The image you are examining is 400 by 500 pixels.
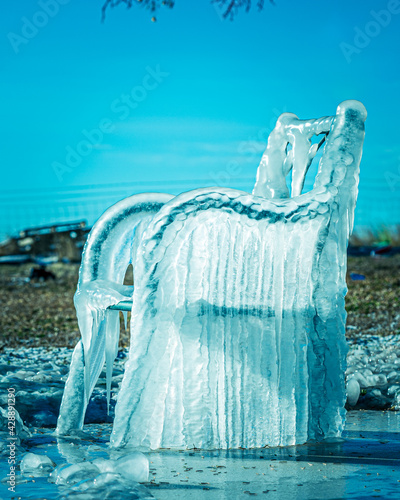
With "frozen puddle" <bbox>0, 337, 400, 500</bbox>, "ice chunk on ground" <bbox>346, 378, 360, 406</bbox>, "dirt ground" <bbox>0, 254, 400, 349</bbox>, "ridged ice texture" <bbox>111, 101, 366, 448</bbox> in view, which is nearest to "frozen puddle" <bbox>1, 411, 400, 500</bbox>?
"frozen puddle" <bbox>0, 337, 400, 500</bbox>

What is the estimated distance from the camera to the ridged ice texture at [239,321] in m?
3.11

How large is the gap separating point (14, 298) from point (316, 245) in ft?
30.2

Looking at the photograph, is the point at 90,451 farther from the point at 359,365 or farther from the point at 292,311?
the point at 359,365

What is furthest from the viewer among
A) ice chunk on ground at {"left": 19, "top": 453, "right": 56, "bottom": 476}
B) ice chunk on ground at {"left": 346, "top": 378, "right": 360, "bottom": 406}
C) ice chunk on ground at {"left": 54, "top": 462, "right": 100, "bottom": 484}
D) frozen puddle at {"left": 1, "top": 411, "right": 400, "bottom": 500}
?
ice chunk on ground at {"left": 346, "top": 378, "right": 360, "bottom": 406}

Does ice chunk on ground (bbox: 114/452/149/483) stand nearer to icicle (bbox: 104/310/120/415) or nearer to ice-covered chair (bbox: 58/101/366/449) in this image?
ice-covered chair (bbox: 58/101/366/449)

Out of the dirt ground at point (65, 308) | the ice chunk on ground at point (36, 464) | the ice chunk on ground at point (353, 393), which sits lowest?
the ice chunk on ground at point (36, 464)

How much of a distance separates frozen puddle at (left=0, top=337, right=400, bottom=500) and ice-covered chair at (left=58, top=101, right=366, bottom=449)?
0.47ft

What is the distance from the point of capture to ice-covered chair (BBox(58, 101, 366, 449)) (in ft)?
10.2

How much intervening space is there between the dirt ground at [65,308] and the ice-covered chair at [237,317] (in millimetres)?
4121

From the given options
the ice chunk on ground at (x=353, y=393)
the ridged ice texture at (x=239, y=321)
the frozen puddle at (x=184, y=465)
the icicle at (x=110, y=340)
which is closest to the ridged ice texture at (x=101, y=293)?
the icicle at (x=110, y=340)

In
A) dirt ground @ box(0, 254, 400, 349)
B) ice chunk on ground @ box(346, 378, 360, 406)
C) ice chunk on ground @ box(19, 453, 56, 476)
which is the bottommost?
ice chunk on ground @ box(19, 453, 56, 476)

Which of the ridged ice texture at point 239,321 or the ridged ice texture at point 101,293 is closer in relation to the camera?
the ridged ice texture at point 239,321

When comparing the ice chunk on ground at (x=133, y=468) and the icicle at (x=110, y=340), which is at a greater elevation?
the icicle at (x=110, y=340)

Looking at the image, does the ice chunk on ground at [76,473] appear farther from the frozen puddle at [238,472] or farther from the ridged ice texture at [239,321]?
the ridged ice texture at [239,321]
